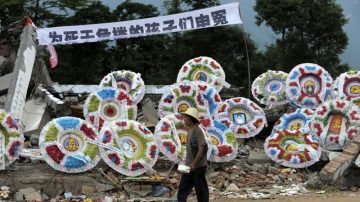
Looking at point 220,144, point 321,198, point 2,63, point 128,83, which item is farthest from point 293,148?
point 2,63

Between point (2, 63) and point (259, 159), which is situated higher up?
point (2, 63)

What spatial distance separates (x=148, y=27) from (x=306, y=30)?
20.3m

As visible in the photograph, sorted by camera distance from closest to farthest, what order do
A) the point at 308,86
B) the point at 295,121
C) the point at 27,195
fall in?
the point at 27,195 → the point at 295,121 → the point at 308,86

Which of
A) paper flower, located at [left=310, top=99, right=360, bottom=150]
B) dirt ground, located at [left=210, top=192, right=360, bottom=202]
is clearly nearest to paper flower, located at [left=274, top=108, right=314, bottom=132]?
paper flower, located at [left=310, top=99, right=360, bottom=150]

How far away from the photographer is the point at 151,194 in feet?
34.5

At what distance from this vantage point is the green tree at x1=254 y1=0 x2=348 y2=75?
32969mm

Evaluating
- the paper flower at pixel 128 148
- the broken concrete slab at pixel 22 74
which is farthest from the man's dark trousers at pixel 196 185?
the broken concrete slab at pixel 22 74

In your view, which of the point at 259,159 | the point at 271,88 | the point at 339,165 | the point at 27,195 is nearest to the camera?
the point at 27,195

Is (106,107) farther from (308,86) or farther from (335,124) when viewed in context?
(308,86)

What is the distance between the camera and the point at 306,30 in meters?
33.6

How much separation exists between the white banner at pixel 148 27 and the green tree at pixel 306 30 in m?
18.4

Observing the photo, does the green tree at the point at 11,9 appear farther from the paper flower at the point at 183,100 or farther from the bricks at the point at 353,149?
the bricks at the point at 353,149

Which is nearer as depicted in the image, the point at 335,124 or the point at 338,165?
the point at 338,165

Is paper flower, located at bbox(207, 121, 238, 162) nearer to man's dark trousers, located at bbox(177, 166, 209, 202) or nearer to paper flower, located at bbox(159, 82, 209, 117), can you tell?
paper flower, located at bbox(159, 82, 209, 117)
